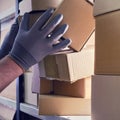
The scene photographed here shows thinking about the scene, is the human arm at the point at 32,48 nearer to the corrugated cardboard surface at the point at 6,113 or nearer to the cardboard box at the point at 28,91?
the cardboard box at the point at 28,91

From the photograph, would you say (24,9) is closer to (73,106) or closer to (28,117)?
(73,106)

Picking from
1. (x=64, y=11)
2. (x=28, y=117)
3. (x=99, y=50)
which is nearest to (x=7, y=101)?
(x=28, y=117)

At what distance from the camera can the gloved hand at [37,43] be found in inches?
36.7

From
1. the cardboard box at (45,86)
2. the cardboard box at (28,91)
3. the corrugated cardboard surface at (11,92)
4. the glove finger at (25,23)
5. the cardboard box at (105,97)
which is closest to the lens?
the cardboard box at (105,97)

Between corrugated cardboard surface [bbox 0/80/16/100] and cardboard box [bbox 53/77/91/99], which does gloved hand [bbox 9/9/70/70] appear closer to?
cardboard box [bbox 53/77/91/99]

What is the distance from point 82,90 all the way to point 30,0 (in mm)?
431

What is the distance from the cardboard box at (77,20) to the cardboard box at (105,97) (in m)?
0.25

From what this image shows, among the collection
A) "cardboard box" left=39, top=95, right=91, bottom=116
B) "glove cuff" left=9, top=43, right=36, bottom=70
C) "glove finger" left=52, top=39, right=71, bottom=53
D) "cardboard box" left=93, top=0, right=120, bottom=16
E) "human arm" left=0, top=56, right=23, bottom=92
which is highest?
"cardboard box" left=93, top=0, right=120, bottom=16

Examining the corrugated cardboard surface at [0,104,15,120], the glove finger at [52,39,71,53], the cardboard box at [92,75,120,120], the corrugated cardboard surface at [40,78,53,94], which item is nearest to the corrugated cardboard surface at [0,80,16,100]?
the corrugated cardboard surface at [0,104,15,120]

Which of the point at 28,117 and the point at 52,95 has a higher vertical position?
the point at 52,95

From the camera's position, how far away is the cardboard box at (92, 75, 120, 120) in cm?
70

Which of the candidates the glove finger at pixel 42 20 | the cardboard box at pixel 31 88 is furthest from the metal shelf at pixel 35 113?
the glove finger at pixel 42 20

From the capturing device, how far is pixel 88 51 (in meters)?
1.02

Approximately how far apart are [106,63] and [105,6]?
0.17 m
